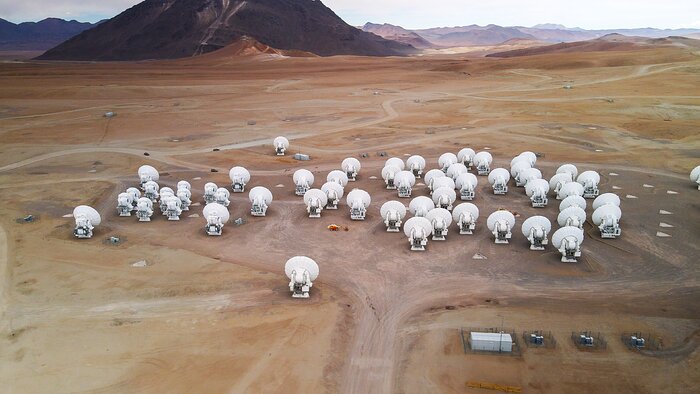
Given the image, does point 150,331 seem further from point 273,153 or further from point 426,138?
point 426,138

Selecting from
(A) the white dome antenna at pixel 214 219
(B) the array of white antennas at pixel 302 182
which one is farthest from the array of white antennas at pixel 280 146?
(A) the white dome antenna at pixel 214 219

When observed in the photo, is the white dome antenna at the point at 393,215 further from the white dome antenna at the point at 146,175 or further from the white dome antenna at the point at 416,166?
the white dome antenna at the point at 146,175

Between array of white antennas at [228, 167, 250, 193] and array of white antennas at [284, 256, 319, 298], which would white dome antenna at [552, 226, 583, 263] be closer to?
array of white antennas at [284, 256, 319, 298]

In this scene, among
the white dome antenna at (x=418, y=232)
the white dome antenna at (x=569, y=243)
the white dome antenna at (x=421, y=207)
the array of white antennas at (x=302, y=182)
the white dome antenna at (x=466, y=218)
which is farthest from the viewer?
the array of white antennas at (x=302, y=182)

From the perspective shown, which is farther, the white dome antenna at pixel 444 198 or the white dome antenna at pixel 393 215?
the white dome antenna at pixel 444 198

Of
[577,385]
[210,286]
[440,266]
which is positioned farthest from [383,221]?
[577,385]

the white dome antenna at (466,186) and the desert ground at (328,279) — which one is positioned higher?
the white dome antenna at (466,186)
